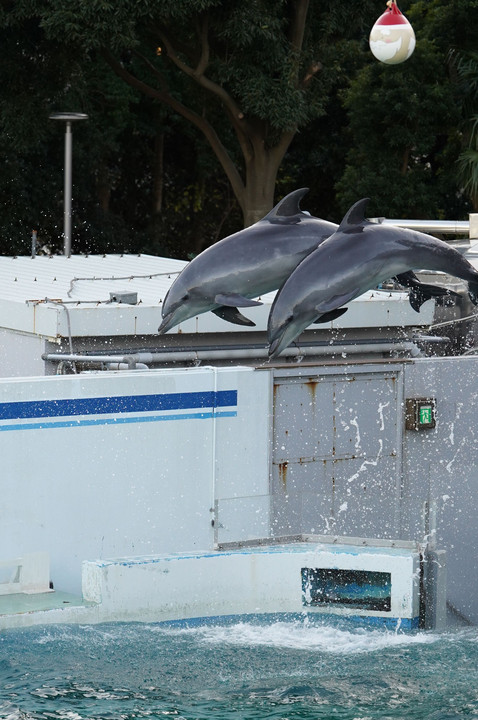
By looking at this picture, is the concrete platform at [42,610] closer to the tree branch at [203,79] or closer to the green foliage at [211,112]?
the green foliage at [211,112]

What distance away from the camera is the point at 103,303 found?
1125 centimetres

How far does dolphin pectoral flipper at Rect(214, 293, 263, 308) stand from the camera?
7.75m

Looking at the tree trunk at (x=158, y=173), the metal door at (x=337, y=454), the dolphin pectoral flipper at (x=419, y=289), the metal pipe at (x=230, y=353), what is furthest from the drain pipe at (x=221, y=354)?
the tree trunk at (x=158, y=173)

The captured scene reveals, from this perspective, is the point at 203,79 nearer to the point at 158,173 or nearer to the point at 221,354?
the point at 158,173

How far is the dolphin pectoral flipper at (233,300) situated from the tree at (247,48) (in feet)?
44.9

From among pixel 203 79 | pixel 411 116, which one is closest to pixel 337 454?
pixel 203 79

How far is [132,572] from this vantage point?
8.98 meters

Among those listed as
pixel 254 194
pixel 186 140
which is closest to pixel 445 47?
pixel 254 194

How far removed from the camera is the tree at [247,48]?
68.7 feet

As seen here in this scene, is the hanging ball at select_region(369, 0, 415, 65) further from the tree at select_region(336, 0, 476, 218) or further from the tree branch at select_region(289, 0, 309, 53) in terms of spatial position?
the tree at select_region(336, 0, 476, 218)

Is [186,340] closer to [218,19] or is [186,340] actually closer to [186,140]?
[218,19]

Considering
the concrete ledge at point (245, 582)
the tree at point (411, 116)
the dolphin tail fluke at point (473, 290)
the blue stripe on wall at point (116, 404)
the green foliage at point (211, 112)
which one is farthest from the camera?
the tree at point (411, 116)

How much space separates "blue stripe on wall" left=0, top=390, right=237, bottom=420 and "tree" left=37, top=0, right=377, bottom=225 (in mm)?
11703

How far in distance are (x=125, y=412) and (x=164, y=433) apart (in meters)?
0.41
